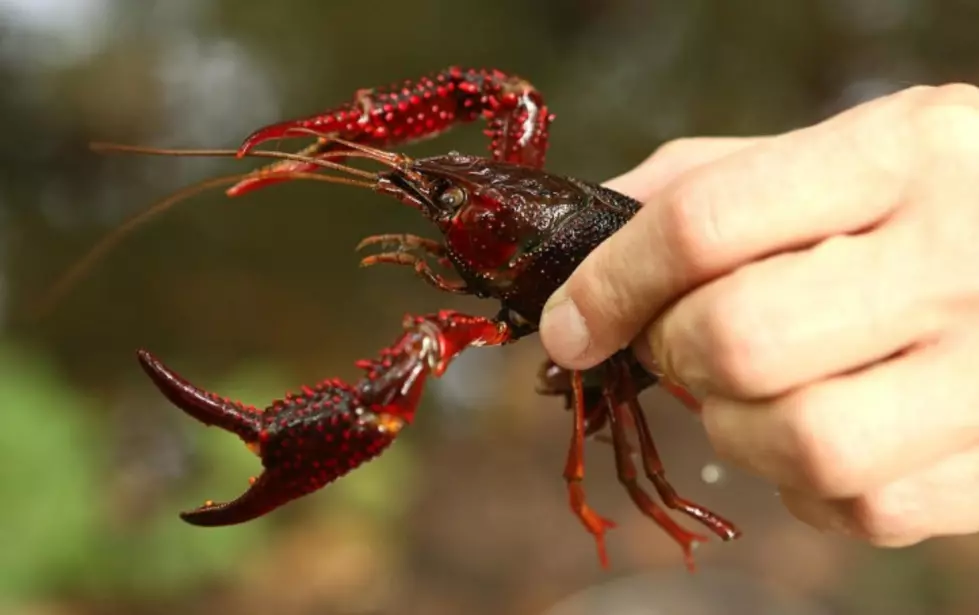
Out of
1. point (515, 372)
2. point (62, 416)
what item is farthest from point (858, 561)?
point (62, 416)

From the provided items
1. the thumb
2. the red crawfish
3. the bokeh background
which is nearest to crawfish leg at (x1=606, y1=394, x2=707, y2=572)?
the red crawfish

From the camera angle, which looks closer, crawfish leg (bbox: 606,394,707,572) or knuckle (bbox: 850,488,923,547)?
knuckle (bbox: 850,488,923,547)

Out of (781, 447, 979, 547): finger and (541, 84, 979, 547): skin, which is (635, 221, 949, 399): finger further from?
(781, 447, 979, 547): finger

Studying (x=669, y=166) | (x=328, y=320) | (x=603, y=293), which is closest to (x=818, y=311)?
(x=603, y=293)

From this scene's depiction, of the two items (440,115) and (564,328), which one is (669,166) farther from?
(564,328)

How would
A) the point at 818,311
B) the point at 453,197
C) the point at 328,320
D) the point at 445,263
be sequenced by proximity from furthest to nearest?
the point at 328,320 → the point at 445,263 → the point at 453,197 → the point at 818,311

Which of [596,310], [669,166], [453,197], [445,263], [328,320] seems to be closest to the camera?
[596,310]
